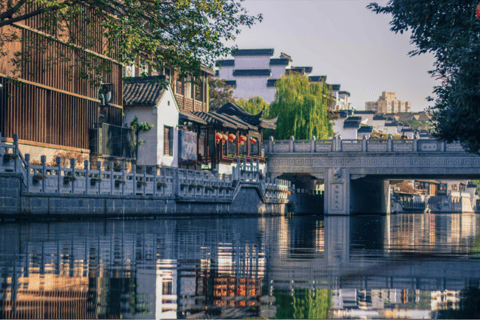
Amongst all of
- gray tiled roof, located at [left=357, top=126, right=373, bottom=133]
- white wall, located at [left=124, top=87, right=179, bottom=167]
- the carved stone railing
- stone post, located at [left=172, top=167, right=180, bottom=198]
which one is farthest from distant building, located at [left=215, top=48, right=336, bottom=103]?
→ stone post, located at [left=172, top=167, right=180, bottom=198]

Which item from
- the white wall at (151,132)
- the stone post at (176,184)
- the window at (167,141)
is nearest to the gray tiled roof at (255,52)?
the window at (167,141)

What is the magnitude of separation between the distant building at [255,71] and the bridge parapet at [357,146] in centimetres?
2225

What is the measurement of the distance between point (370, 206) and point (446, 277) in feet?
170

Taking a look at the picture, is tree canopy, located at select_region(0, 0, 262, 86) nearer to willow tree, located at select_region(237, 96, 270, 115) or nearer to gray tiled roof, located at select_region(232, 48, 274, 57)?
willow tree, located at select_region(237, 96, 270, 115)

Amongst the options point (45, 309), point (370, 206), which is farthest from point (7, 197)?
point (370, 206)

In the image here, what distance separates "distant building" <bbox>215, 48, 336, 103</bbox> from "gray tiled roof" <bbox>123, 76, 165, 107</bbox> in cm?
3497

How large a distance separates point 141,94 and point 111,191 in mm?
13143

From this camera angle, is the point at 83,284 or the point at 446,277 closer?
the point at 83,284

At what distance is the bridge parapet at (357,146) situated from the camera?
151 ft

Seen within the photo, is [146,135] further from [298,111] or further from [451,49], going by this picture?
[451,49]

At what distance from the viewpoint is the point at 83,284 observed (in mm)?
5465

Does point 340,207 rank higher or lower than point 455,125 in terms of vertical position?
lower

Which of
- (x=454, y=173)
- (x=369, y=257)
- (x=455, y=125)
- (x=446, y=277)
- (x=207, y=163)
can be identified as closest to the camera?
(x=446, y=277)

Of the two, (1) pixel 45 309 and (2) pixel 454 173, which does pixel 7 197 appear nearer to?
(1) pixel 45 309
